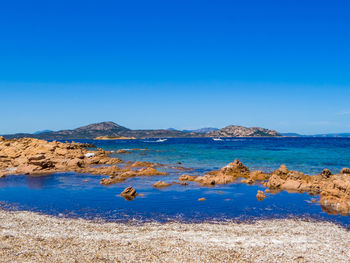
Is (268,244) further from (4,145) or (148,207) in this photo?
(4,145)

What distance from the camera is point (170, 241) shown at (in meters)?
16.8

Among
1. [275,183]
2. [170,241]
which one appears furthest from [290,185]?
[170,241]

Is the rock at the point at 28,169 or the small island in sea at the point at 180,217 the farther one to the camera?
the rock at the point at 28,169

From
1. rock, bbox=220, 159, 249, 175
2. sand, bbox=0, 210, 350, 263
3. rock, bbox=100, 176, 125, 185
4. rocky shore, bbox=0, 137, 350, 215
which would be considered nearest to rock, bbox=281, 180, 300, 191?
rocky shore, bbox=0, 137, 350, 215

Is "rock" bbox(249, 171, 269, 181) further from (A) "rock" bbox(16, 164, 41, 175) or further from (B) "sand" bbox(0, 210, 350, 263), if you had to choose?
(A) "rock" bbox(16, 164, 41, 175)

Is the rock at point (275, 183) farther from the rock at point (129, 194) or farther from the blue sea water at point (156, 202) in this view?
the rock at point (129, 194)

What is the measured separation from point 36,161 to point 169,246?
39565 millimetres

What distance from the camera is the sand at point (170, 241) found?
14.6 meters

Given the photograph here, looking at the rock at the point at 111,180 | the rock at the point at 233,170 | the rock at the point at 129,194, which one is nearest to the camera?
the rock at the point at 129,194

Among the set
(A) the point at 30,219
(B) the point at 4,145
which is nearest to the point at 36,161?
(B) the point at 4,145

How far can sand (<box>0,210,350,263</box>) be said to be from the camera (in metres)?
14.6

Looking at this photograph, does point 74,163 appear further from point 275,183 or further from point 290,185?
point 290,185

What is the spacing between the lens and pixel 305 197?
29062 millimetres

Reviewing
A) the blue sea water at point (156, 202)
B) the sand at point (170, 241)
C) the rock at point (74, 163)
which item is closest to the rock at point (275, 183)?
the blue sea water at point (156, 202)
